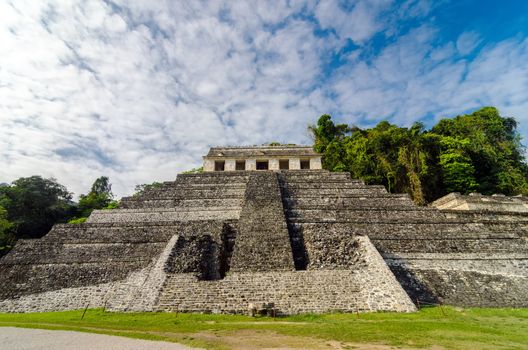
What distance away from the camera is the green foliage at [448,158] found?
72.6 ft

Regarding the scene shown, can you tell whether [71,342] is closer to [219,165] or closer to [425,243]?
[425,243]

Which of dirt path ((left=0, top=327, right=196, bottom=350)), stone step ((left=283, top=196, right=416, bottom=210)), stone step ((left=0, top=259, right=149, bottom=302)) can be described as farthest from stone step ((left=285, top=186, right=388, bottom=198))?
dirt path ((left=0, top=327, right=196, bottom=350))

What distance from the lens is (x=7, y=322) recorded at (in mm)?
7781

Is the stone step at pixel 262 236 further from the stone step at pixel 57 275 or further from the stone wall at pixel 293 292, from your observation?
the stone step at pixel 57 275

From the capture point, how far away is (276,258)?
33.5 feet

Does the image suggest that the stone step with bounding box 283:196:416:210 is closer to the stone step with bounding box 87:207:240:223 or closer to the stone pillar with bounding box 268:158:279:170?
the stone step with bounding box 87:207:240:223

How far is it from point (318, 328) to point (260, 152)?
786 inches

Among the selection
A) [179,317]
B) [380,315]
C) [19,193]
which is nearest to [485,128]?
[380,315]

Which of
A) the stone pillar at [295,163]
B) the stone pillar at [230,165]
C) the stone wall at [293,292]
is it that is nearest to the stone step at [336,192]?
the stone pillar at [295,163]

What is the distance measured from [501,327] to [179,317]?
7.37 m

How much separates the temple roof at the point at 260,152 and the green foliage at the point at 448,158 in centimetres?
433

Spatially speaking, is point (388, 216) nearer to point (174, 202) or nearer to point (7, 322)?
point (174, 202)

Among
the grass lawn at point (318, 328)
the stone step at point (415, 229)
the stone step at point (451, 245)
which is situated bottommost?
the grass lawn at point (318, 328)

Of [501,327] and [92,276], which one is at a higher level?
[92,276]
